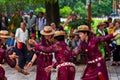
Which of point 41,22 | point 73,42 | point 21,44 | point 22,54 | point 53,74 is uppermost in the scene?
point 41,22

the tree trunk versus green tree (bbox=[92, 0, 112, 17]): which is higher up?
the tree trunk

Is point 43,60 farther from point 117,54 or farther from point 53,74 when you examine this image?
point 117,54

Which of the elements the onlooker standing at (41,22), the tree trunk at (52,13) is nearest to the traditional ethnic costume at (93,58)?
the tree trunk at (52,13)

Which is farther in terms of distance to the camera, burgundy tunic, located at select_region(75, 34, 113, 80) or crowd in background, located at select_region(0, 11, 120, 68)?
crowd in background, located at select_region(0, 11, 120, 68)

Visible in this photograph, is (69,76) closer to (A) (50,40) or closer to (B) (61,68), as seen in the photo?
(B) (61,68)

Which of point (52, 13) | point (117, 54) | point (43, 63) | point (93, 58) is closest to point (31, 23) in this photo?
point (52, 13)

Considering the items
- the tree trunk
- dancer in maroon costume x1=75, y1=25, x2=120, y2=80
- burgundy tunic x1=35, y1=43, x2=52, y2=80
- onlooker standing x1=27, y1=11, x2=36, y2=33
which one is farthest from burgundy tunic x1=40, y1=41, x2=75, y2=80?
onlooker standing x1=27, y1=11, x2=36, y2=33

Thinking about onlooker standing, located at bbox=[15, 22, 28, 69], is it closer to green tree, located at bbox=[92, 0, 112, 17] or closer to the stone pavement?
the stone pavement

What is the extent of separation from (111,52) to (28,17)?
500 centimetres

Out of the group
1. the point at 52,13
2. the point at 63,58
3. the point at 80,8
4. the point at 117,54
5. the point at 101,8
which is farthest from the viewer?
the point at 101,8

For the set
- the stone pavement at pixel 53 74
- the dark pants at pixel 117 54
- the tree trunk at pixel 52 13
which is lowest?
the stone pavement at pixel 53 74

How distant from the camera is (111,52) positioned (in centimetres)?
1584

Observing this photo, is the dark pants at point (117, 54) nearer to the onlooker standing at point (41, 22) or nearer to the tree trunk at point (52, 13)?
the tree trunk at point (52, 13)

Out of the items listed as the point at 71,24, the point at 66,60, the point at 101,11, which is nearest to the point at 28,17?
the point at 71,24
